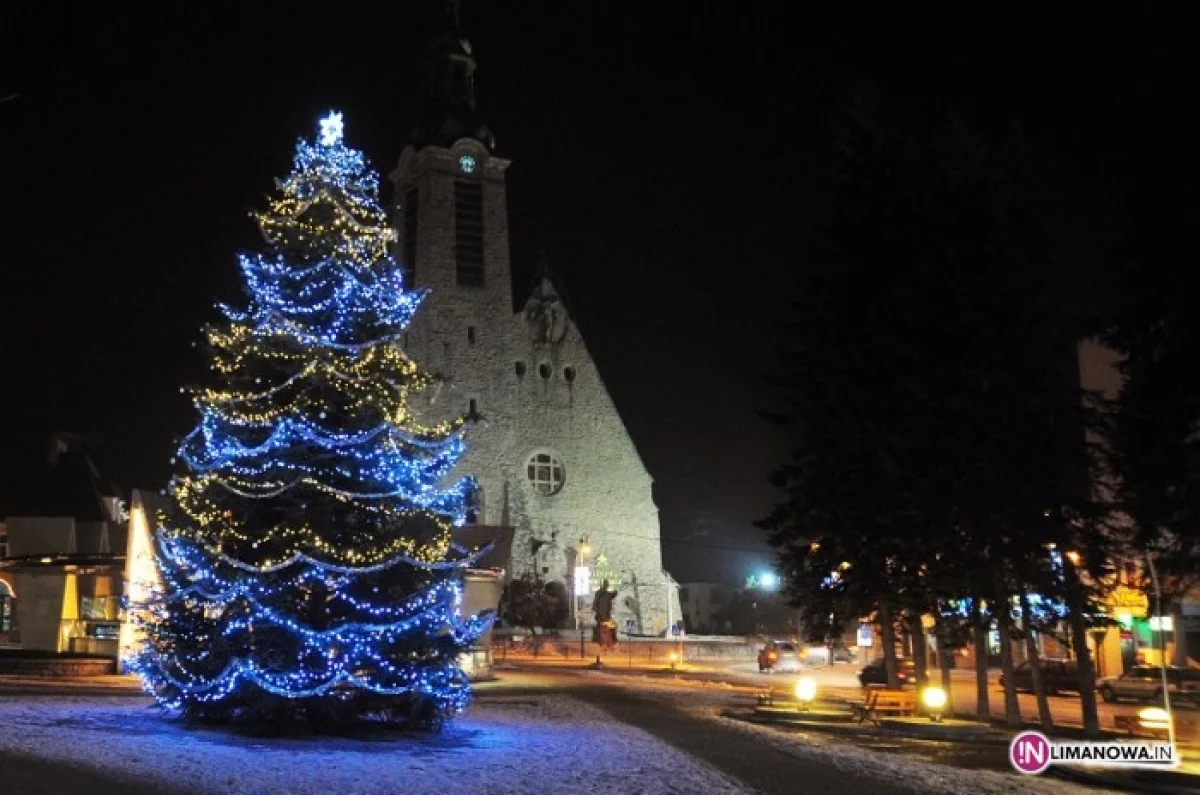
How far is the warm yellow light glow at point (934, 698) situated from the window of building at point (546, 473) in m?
32.4

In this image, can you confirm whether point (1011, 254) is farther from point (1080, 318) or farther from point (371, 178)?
point (371, 178)

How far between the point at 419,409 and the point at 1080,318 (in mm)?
32941

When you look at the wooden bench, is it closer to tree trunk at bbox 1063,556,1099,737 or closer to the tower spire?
tree trunk at bbox 1063,556,1099,737

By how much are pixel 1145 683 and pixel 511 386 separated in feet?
101

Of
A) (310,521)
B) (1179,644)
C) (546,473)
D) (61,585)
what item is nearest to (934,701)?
(310,521)

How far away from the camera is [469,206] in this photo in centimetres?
5081

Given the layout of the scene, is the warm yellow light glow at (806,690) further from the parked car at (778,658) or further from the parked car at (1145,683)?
the parked car at (778,658)

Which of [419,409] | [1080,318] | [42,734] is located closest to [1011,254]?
[1080,318]

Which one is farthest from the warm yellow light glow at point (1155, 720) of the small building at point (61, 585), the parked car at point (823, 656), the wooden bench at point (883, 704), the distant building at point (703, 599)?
the distant building at point (703, 599)

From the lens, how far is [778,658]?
36.3 meters

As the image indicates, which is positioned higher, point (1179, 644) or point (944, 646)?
point (944, 646)

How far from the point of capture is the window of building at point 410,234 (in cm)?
5003

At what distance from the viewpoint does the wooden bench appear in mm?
18219

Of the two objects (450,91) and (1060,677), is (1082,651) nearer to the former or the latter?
(1060,677)
